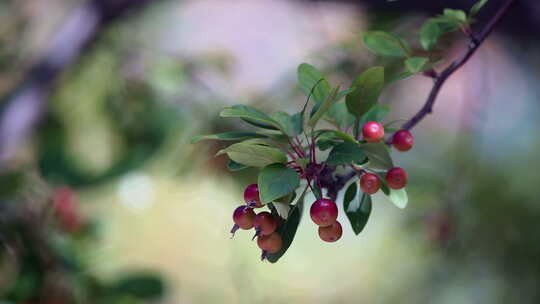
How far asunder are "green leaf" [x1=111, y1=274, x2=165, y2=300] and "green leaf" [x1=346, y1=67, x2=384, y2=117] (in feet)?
1.84

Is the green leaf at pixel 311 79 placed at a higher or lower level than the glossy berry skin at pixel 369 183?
higher

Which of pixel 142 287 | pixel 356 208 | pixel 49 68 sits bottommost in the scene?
pixel 142 287

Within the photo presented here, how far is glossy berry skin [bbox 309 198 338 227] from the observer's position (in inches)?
11.4

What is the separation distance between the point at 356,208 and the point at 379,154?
44 mm

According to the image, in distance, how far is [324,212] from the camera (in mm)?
288

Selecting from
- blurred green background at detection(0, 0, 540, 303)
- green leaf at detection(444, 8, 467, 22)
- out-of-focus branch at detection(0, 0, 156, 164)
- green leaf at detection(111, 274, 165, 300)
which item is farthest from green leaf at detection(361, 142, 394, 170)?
out-of-focus branch at detection(0, 0, 156, 164)

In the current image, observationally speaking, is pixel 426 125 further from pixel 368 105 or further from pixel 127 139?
pixel 368 105

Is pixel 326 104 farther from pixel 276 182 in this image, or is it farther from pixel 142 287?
pixel 142 287

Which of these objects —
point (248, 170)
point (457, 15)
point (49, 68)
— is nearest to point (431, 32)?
point (457, 15)

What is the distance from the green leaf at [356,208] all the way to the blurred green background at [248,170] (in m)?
0.35

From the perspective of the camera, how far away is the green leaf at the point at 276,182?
10.7 inches

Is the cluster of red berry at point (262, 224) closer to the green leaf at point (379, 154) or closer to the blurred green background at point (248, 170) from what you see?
the green leaf at point (379, 154)

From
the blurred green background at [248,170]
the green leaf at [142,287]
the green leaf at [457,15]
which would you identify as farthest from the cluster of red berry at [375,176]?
the green leaf at [142,287]

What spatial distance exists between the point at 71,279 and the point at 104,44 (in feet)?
1.78
